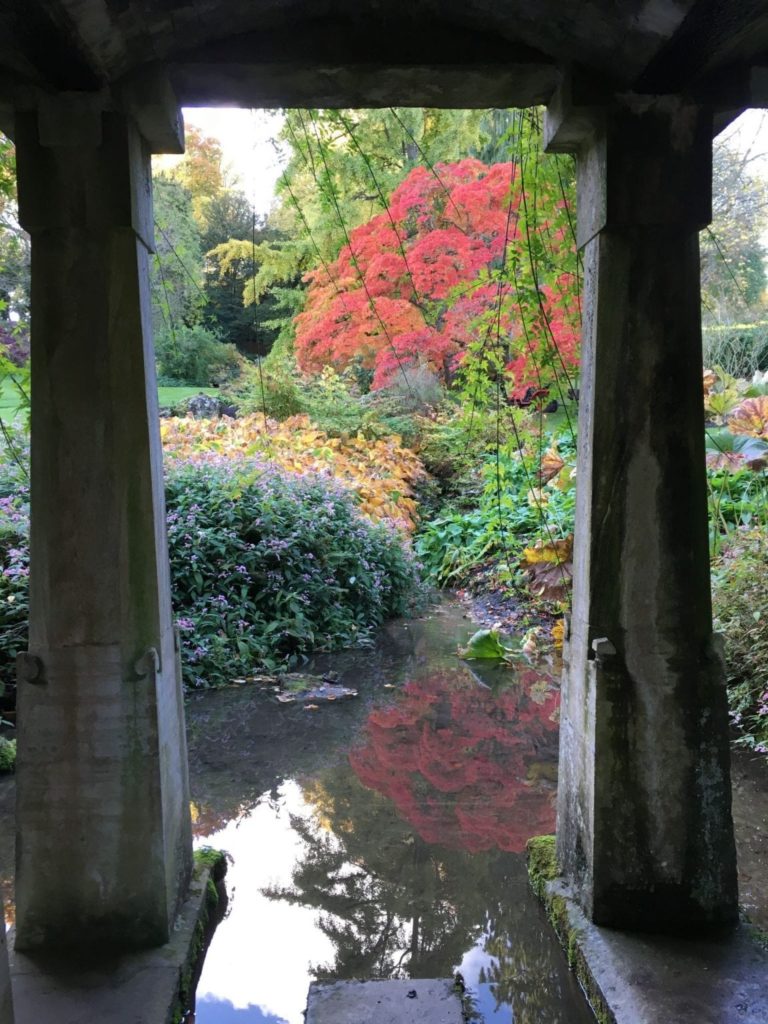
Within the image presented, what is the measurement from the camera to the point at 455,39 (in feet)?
8.70

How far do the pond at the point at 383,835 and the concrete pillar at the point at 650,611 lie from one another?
584 millimetres

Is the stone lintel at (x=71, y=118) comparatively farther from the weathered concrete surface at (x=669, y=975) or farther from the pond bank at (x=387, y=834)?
the weathered concrete surface at (x=669, y=975)

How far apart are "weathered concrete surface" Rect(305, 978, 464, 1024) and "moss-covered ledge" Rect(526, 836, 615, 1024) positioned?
0.47 meters

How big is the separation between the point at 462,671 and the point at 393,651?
0.87 metres

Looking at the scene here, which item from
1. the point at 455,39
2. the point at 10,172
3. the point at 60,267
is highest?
the point at 455,39

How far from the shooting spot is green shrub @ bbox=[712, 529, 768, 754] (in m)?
5.15

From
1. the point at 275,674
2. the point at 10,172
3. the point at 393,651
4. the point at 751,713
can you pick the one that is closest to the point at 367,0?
the point at 10,172

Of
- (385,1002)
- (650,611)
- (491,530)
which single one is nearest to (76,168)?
(650,611)

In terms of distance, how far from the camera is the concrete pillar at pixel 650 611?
9.18ft

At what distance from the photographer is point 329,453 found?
34.8 feet

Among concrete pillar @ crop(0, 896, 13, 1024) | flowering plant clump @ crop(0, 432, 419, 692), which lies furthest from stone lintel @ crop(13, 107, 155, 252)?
flowering plant clump @ crop(0, 432, 419, 692)

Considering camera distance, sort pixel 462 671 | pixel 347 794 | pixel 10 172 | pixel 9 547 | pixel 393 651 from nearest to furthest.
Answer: pixel 10 172, pixel 347 794, pixel 9 547, pixel 462 671, pixel 393 651

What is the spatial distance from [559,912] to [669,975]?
1.78 ft

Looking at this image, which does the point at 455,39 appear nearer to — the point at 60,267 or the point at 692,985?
the point at 60,267
